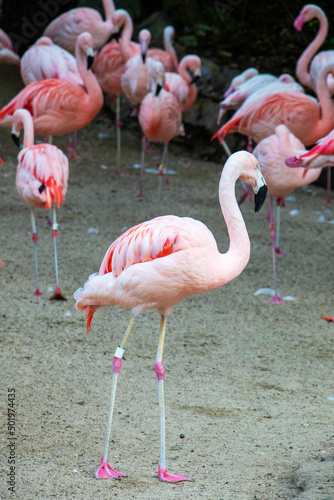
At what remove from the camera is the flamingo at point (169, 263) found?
2.78 meters

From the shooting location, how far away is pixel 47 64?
24.5 ft

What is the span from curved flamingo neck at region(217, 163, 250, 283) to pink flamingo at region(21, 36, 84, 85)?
4705 millimetres

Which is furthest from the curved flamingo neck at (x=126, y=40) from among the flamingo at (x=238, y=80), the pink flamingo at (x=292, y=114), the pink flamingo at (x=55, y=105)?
the pink flamingo at (x=292, y=114)

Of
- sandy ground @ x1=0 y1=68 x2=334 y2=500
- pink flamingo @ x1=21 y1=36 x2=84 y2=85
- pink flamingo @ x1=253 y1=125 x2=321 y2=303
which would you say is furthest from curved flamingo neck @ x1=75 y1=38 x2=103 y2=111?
pink flamingo @ x1=253 y1=125 x2=321 y2=303

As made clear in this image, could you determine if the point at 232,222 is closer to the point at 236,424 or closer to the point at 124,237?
the point at 124,237

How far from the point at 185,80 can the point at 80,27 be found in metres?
1.44

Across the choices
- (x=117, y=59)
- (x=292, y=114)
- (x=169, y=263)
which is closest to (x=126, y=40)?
(x=117, y=59)

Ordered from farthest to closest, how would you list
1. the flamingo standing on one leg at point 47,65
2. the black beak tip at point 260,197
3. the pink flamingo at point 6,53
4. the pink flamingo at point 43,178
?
the pink flamingo at point 6,53 → the flamingo standing on one leg at point 47,65 → the pink flamingo at point 43,178 → the black beak tip at point 260,197

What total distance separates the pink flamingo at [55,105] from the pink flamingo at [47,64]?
2.87 feet

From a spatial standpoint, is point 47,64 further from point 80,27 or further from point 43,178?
point 43,178

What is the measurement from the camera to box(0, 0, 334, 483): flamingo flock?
2.83 metres

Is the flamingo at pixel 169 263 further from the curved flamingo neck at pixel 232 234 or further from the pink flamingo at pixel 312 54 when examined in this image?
the pink flamingo at pixel 312 54

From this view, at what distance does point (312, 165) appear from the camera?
4.87m

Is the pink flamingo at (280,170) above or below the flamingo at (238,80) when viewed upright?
above
